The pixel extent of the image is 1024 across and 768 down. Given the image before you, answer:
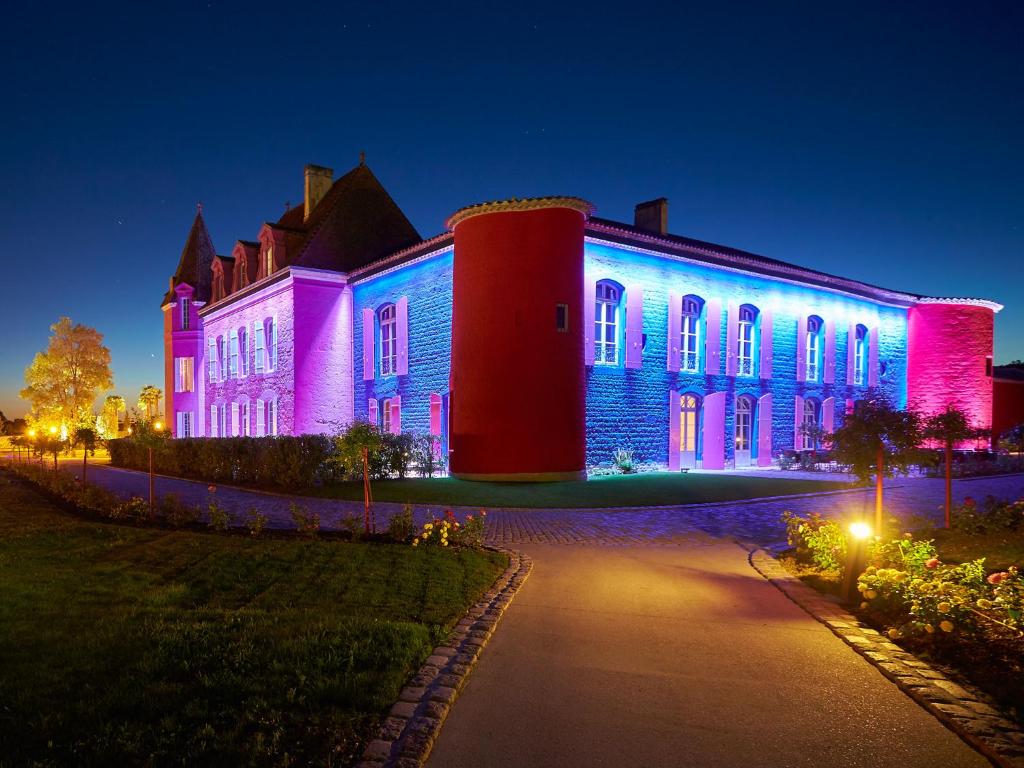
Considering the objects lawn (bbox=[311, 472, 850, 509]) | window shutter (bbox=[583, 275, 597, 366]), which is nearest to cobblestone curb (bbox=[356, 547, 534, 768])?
lawn (bbox=[311, 472, 850, 509])

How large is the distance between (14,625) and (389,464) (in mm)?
12467

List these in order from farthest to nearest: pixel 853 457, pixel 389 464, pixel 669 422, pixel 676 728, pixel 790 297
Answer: pixel 790 297 < pixel 669 422 < pixel 389 464 < pixel 853 457 < pixel 676 728

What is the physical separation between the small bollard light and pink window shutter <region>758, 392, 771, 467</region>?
19768 millimetres

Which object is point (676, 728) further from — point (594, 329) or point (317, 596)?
point (594, 329)

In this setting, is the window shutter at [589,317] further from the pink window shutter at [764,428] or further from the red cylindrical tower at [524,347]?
the pink window shutter at [764,428]

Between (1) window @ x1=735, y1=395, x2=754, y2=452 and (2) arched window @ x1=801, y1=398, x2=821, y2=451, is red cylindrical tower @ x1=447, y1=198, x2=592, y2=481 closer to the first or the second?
(1) window @ x1=735, y1=395, x2=754, y2=452

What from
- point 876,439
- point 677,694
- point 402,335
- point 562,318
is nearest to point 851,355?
point 562,318

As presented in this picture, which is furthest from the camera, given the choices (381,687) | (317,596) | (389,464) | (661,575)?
(389,464)


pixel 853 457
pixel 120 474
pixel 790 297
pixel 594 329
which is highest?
pixel 790 297

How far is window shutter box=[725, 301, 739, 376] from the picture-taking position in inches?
951

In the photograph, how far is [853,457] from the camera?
8703 mm

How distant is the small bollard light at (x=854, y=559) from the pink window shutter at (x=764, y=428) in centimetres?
1977

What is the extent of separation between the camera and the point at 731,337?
24234 millimetres

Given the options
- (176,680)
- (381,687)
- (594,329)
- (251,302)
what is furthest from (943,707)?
(251,302)
